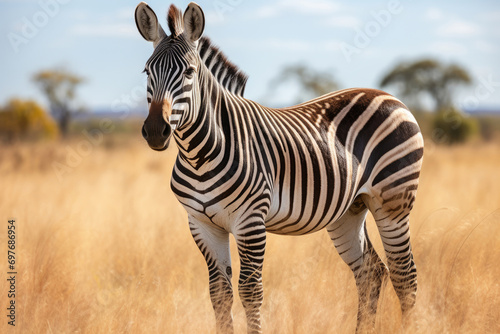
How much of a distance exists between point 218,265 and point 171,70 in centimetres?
163

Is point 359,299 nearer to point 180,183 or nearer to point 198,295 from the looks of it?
point 198,295

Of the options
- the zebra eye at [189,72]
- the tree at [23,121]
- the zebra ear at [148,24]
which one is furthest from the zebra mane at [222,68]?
the tree at [23,121]

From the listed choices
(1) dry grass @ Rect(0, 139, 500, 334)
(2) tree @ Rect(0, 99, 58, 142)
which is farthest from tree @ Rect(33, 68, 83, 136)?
(1) dry grass @ Rect(0, 139, 500, 334)

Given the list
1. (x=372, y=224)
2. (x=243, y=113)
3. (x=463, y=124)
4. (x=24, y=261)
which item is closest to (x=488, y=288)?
(x=372, y=224)

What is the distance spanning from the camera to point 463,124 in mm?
30906

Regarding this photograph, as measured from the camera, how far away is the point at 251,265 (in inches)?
169

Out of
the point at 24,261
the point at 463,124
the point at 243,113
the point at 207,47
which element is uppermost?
the point at 207,47

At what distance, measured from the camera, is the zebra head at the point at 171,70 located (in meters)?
3.68

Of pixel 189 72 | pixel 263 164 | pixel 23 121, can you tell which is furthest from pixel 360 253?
pixel 23 121

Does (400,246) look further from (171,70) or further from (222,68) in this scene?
(171,70)

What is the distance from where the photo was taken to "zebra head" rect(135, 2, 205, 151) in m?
3.68

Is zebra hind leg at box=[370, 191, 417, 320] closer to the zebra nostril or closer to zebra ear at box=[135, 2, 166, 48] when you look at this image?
the zebra nostril

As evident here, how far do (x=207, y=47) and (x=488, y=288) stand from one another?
348cm

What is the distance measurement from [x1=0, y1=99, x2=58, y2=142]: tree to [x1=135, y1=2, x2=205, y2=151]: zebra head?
33834mm
